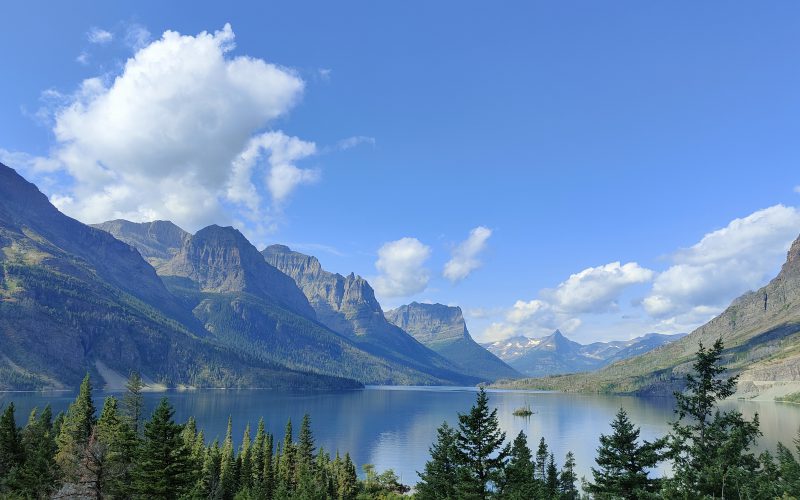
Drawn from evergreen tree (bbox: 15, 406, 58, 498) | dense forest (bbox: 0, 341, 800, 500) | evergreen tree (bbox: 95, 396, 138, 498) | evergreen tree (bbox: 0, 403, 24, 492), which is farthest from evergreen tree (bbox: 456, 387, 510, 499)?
A: evergreen tree (bbox: 0, 403, 24, 492)

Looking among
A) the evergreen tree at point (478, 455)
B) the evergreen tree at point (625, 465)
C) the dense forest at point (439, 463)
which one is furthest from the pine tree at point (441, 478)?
the evergreen tree at point (625, 465)

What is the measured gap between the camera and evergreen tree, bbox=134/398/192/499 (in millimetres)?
49688

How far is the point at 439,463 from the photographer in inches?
2817

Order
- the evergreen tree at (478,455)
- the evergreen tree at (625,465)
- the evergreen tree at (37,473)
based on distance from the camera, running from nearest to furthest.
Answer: the evergreen tree at (625,465), the evergreen tree at (478,455), the evergreen tree at (37,473)

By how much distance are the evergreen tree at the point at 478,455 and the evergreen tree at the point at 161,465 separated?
2628 cm

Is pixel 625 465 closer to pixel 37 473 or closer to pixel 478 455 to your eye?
pixel 478 455

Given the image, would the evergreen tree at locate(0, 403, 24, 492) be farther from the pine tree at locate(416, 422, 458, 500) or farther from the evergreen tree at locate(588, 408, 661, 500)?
the evergreen tree at locate(588, 408, 661, 500)

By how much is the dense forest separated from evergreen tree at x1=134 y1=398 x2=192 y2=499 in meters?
0.09

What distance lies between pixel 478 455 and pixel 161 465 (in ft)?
97.7

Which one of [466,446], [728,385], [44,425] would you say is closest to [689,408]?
[728,385]

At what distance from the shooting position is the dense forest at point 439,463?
3466 cm

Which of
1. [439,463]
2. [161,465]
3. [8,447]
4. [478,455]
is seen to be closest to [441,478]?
[439,463]

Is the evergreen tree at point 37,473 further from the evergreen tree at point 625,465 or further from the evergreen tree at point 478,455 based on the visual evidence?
the evergreen tree at point 625,465

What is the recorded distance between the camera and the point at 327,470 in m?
121
